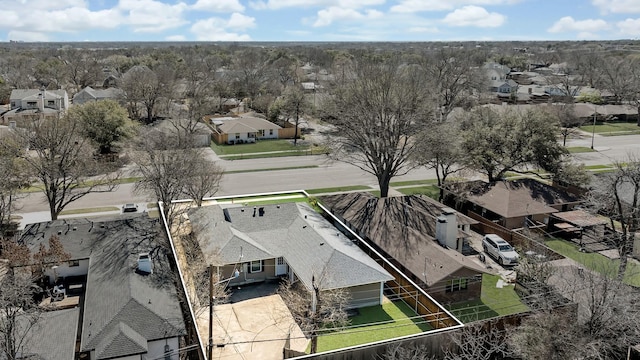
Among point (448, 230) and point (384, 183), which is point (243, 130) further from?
point (448, 230)

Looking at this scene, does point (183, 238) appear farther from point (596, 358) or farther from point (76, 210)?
point (596, 358)

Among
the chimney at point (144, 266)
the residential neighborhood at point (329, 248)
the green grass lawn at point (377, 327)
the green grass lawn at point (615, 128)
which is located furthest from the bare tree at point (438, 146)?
the green grass lawn at point (615, 128)

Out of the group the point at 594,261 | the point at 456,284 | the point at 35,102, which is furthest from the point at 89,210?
the point at 35,102

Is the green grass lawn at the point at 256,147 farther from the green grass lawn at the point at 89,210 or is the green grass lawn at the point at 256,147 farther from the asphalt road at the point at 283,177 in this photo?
the green grass lawn at the point at 89,210

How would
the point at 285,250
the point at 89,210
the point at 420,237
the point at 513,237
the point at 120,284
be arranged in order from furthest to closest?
the point at 89,210 < the point at 513,237 < the point at 420,237 < the point at 285,250 < the point at 120,284

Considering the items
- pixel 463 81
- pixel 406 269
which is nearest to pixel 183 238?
pixel 406 269
